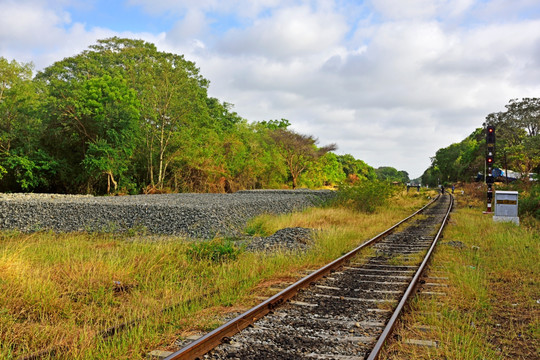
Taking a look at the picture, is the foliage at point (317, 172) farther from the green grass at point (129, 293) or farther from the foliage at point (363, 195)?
the green grass at point (129, 293)

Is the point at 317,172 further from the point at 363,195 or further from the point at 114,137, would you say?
the point at 363,195

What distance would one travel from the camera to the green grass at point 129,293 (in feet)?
14.9

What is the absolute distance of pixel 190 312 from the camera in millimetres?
5609

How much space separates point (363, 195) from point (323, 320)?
18.8 meters

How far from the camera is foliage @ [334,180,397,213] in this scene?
23.5m

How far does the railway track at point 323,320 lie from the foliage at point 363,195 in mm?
14786

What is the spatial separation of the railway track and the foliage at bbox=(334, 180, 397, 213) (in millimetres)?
14786

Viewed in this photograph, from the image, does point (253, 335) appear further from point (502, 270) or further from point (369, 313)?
point (502, 270)

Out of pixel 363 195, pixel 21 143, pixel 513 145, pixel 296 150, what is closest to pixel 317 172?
pixel 296 150

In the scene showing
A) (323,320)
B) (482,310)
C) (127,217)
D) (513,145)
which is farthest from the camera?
(513,145)

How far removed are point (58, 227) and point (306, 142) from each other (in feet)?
135

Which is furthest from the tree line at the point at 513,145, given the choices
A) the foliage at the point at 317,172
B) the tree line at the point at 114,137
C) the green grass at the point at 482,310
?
the green grass at the point at 482,310

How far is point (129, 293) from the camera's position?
6898 mm

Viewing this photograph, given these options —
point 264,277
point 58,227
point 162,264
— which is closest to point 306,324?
point 264,277
